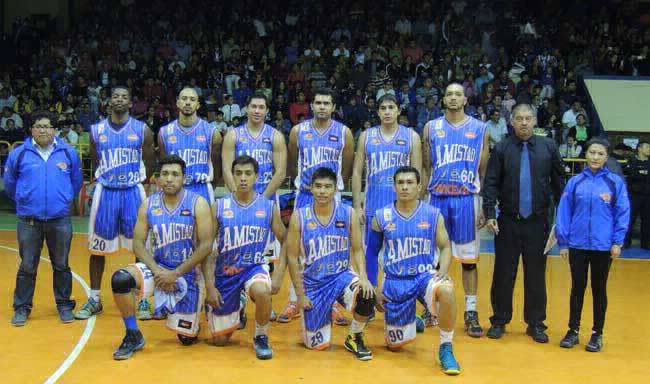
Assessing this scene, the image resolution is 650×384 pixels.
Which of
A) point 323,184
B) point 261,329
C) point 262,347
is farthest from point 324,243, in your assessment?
point 262,347

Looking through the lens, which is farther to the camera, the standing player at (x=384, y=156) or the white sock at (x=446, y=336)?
the standing player at (x=384, y=156)

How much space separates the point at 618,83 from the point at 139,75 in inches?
390

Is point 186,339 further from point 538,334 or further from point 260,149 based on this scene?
point 538,334

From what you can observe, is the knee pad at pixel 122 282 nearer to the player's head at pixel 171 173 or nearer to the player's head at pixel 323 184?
the player's head at pixel 171 173

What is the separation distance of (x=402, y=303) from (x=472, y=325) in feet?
3.11

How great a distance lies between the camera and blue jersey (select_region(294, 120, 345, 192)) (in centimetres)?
702

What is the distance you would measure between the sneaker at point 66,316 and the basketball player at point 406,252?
270 centimetres

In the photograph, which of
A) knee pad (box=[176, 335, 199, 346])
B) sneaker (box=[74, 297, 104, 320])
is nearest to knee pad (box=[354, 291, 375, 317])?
knee pad (box=[176, 335, 199, 346])

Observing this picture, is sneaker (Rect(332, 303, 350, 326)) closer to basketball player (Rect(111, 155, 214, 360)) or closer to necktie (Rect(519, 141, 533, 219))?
basketball player (Rect(111, 155, 214, 360))

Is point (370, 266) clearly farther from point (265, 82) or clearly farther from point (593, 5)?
point (593, 5)

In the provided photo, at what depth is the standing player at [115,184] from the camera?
7.05m

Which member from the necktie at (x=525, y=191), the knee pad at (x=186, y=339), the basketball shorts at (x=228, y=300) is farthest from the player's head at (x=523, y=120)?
the knee pad at (x=186, y=339)

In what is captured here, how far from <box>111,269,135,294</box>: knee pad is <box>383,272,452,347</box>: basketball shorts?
1856 mm

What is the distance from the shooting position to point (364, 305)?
5824mm
